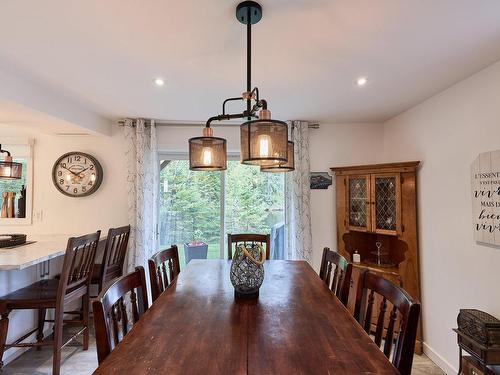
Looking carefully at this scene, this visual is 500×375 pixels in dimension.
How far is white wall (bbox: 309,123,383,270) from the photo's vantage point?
3.51m

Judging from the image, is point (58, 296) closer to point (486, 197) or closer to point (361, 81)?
point (361, 81)

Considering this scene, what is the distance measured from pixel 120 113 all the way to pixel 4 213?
1892 millimetres

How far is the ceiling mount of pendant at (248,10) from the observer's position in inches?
52.7

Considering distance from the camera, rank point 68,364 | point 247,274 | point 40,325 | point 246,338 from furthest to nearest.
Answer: point 40,325
point 68,364
point 247,274
point 246,338

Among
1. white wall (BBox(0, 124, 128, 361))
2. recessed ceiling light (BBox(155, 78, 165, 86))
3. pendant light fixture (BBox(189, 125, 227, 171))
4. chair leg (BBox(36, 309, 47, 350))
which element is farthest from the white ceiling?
chair leg (BBox(36, 309, 47, 350))

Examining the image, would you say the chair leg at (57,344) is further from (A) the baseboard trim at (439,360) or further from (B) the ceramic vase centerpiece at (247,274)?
(A) the baseboard trim at (439,360)

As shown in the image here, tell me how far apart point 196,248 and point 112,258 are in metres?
1.03

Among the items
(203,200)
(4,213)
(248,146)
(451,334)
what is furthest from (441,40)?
(4,213)

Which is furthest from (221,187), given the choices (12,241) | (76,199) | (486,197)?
(486,197)

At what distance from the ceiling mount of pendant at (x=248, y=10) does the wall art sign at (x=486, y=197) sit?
1858mm

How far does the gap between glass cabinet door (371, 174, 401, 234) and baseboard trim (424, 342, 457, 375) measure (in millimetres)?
1116

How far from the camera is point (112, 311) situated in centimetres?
119

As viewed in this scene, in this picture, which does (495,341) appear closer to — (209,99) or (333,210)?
(333,210)

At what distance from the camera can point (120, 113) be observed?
10.4 ft
